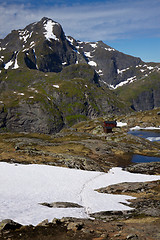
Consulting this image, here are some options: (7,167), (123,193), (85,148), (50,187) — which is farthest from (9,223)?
(85,148)

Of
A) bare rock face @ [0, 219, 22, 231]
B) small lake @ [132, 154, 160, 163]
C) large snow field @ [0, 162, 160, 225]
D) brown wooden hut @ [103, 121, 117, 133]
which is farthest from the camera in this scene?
brown wooden hut @ [103, 121, 117, 133]

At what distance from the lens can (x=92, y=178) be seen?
1704 inches

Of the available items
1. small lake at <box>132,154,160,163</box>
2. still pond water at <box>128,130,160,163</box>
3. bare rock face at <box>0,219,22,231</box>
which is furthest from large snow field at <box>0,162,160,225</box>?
still pond water at <box>128,130,160,163</box>

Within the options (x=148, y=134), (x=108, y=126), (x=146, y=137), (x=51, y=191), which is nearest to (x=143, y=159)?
(x=51, y=191)

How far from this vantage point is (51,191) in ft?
105

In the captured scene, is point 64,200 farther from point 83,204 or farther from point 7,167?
point 7,167

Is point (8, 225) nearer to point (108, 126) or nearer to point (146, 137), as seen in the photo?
point (146, 137)

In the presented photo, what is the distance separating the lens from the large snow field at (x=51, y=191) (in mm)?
23056

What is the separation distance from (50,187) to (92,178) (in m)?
12.2

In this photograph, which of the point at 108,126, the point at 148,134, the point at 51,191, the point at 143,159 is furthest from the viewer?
the point at 108,126

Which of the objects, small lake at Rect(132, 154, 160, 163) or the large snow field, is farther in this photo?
small lake at Rect(132, 154, 160, 163)

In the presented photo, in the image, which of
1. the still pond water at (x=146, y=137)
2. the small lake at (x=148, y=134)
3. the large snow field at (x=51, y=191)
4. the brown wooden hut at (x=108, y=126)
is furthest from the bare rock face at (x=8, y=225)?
the brown wooden hut at (x=108, y=126)

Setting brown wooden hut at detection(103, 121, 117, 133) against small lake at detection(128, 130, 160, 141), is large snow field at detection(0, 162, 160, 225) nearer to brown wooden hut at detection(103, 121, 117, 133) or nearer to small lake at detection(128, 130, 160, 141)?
small lake at detection(128, 130, 160, 141)

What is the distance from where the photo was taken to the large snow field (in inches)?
908
